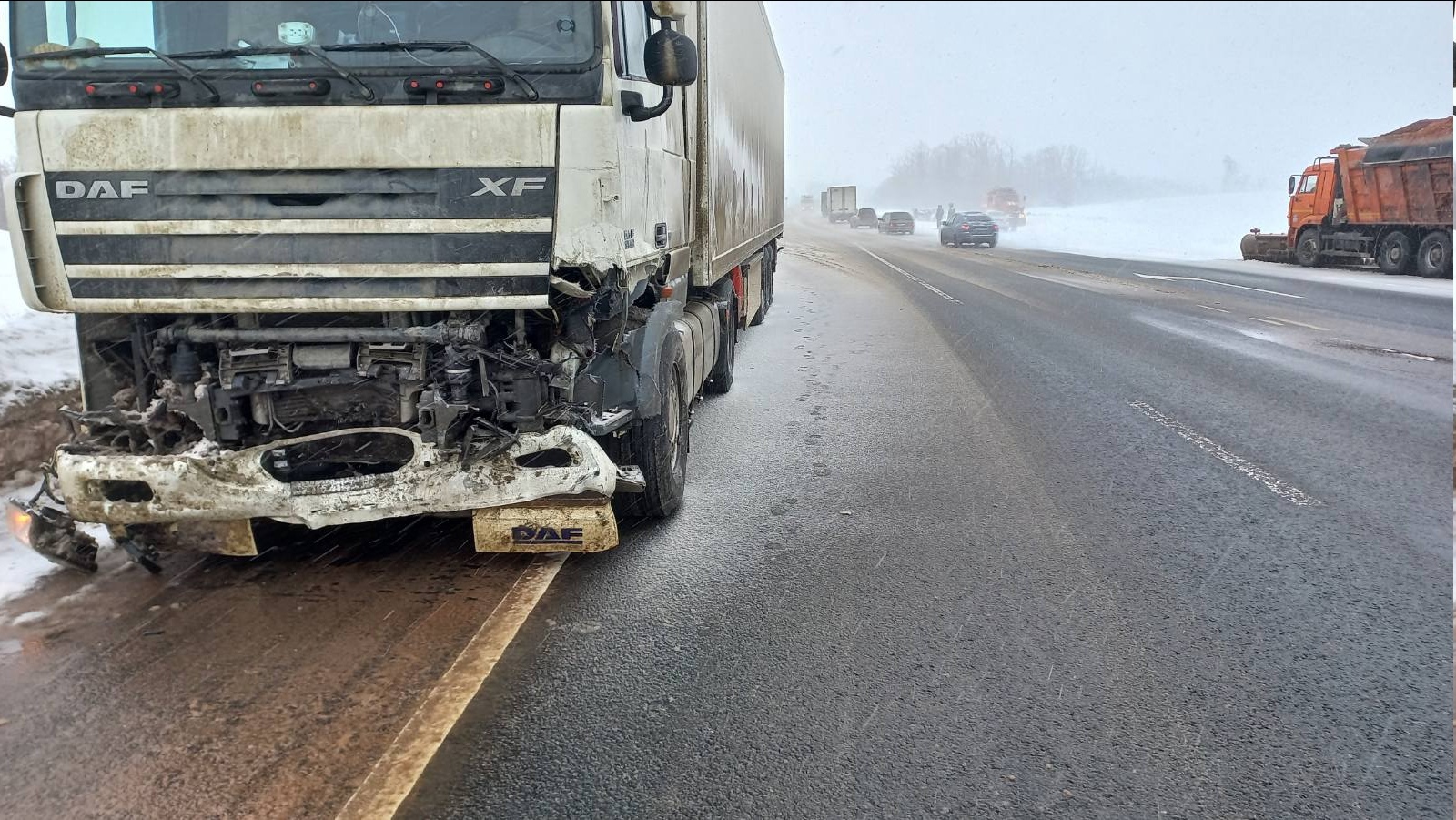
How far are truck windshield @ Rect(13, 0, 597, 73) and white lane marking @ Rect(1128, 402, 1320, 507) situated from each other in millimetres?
4812

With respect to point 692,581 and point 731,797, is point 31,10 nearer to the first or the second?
point 692,581

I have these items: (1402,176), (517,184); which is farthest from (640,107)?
(1402,176)

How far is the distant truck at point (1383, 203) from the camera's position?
70.1 feet

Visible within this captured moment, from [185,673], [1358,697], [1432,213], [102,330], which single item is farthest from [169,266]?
[1432,213]

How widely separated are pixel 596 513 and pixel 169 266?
6.74 feet

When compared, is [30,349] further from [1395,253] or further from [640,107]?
[1395,253]

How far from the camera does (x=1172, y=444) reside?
7062 millimetres

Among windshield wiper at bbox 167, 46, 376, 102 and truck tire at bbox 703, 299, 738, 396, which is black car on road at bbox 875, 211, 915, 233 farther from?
windshield wiper at bbox 167, 46, 376, 102

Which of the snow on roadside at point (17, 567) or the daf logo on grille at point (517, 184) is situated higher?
the daf logo on grille at point (517, 184)

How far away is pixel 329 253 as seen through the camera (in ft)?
13.0

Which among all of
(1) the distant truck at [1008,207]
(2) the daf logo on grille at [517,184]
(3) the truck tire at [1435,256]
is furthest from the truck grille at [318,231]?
(1) the distant truck at [1008,207]

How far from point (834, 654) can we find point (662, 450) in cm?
178

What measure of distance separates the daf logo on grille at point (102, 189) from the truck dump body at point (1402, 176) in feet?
80.6

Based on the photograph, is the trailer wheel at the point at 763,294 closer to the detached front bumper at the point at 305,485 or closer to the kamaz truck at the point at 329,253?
the kamaz truck at the point at 329,253
